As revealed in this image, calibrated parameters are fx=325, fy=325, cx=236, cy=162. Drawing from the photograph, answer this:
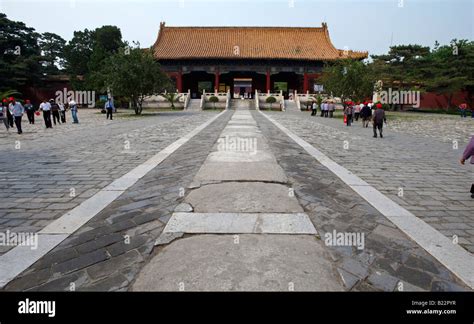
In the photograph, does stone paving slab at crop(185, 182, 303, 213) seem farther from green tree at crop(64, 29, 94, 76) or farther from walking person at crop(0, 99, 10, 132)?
green tree at crop(64, 29, 94, 76)

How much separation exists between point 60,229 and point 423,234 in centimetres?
369

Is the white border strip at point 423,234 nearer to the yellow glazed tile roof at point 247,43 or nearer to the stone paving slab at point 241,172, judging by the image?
the stone paving slab at point 241,172

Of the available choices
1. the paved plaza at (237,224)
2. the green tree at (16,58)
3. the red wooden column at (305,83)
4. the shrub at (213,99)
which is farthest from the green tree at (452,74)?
the green tree at (16,58)

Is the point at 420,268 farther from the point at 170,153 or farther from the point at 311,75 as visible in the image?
the point at 311,75

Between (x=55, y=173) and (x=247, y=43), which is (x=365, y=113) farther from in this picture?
(x=247, y=43)

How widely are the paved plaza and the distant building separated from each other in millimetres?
32113

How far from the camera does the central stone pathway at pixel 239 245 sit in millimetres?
2246

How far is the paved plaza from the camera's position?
238cm

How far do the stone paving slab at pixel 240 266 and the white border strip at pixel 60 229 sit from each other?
107cm

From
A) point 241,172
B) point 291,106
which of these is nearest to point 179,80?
point 291,106

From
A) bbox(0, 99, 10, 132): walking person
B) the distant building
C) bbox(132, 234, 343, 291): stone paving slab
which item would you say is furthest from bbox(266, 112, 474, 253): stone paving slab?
the distant building

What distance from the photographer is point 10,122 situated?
49.1ft

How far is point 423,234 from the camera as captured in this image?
3244mm

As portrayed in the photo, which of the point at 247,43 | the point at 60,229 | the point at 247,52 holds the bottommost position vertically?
the point at 60,229
